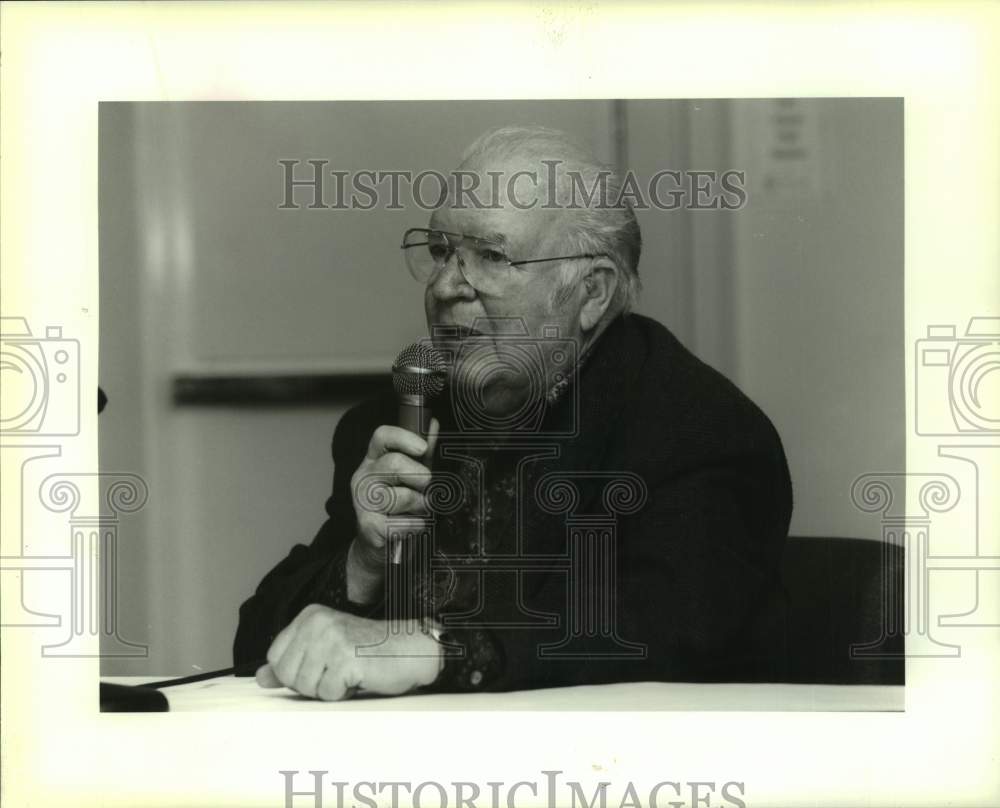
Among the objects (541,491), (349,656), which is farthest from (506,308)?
(349,656)

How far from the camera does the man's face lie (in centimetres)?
272

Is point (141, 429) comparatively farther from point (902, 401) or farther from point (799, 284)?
point (902, 401)

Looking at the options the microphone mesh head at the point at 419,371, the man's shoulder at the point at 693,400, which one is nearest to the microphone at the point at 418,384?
the microphone mesh head at the point at 419,371

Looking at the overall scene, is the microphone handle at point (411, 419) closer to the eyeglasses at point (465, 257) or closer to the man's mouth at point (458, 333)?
the man's mouth at point (458, 333)

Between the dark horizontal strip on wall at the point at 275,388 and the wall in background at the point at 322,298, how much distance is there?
0.06 feet

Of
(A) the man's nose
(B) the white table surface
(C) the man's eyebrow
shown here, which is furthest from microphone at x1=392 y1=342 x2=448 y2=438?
(B) the white table surface

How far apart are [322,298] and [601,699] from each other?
1.03 metres

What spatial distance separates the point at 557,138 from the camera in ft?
8.96

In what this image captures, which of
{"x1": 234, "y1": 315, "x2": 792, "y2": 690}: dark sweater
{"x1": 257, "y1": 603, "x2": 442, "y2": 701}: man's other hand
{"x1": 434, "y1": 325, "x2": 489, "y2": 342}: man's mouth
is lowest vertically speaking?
{"x1": 257, "y1": 603, "x2": 442, "y2": 701}: man's other hand

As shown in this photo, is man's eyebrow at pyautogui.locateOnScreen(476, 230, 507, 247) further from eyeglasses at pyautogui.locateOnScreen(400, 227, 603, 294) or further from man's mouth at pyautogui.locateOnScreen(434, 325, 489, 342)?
man's mouth at pyautogui.locateOnScreen(434, 325, 489, 342)

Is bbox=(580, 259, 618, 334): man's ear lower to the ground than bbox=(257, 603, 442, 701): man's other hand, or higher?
higher

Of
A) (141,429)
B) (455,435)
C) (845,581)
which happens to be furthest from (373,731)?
(845,581)

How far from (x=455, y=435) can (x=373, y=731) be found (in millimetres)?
636

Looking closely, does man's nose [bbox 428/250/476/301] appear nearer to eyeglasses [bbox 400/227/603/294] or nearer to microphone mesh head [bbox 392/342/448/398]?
eyeglasses [bbox 400/227/603/294]
